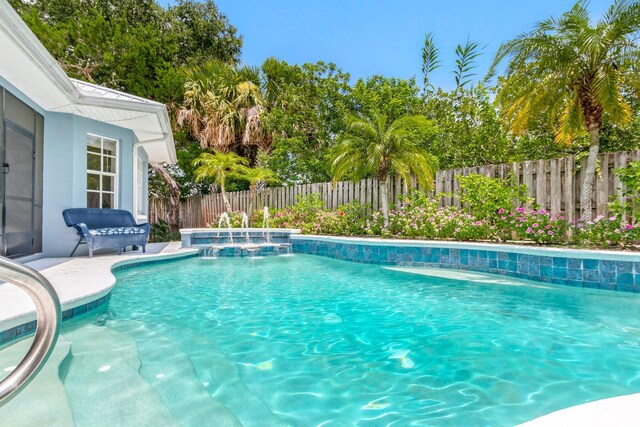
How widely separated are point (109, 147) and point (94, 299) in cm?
504

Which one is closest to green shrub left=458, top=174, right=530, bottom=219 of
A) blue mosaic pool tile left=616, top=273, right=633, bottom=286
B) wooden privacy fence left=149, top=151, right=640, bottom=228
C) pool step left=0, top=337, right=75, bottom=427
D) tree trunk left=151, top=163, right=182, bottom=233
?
wooden privacy fence left=149, top=151, right=640, bottom=228

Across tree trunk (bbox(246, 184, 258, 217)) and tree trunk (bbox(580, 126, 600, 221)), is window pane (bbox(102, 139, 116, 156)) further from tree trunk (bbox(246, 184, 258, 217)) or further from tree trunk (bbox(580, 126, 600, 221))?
tree trunk (bbox(580, 126, 600, 221))

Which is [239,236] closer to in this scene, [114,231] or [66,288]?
[114,231]

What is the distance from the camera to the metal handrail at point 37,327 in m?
0.85

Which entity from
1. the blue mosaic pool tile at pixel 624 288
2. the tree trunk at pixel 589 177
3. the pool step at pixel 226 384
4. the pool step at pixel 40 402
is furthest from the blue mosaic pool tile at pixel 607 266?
the pool step at pixel 40 402

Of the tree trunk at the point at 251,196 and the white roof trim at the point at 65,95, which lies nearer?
the white roof trim at the point at 65,95

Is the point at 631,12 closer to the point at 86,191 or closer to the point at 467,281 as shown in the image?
the point at 467,281

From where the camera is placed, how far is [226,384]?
1979mm

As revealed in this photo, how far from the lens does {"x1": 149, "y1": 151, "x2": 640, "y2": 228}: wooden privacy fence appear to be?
570cm

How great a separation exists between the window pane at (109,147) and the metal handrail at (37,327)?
7.22m

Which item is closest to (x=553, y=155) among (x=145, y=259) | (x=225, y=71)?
(x=145, y=259)

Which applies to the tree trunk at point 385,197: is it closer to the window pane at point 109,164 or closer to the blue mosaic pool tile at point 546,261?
the blue mosaic pool tile at point 546,261

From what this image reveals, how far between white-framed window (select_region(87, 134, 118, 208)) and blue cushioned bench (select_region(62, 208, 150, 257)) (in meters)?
0.44

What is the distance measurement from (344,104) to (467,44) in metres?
4.07
